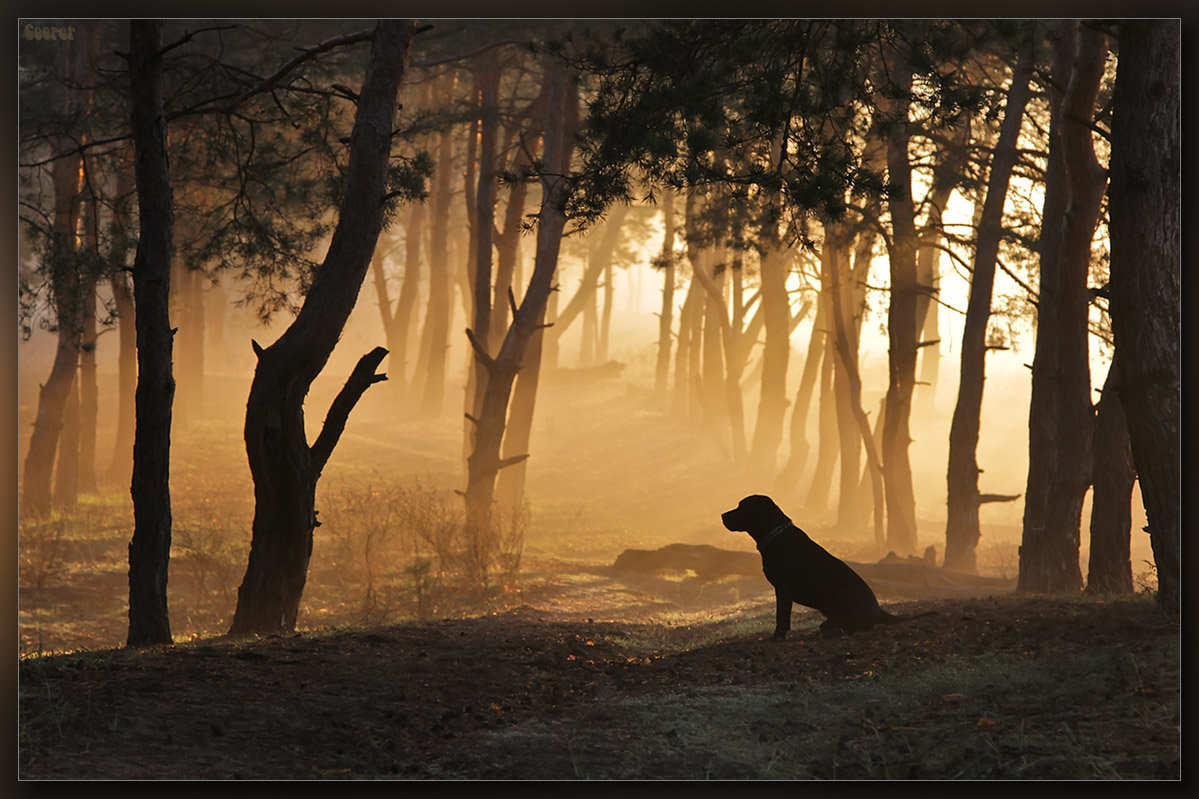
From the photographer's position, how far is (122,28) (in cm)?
1353

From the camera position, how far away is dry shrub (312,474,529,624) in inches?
504

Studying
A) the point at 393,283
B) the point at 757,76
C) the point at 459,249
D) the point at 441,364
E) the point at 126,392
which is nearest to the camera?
the point at 757,76

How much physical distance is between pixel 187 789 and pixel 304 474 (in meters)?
3.55

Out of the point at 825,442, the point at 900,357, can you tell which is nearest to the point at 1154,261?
the point at 900,357

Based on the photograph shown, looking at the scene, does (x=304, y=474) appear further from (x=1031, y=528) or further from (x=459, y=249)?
(x=459, y=249)

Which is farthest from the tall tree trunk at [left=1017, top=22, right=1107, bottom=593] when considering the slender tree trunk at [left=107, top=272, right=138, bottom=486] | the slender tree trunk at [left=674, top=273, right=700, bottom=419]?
the slender tree trunk at [left=674, top=273, right=700, bottom=419]

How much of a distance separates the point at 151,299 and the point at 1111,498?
23.2 ft

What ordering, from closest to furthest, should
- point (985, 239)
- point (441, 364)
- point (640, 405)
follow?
point (985, 239), point (441, 364), point (640, 405)

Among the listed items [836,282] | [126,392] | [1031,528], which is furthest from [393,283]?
[1031,528]

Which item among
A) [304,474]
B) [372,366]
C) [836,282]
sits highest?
[836,282]

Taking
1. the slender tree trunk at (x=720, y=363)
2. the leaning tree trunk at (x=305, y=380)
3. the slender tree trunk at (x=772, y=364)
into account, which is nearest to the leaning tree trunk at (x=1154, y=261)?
the leaning tree trunk at (x=305, y=380)

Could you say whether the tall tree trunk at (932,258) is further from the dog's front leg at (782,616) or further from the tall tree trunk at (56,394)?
the tall tree trunk at (56,394)

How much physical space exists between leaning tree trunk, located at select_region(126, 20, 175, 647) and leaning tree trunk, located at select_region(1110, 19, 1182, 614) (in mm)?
5908

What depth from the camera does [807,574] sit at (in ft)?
24.1
